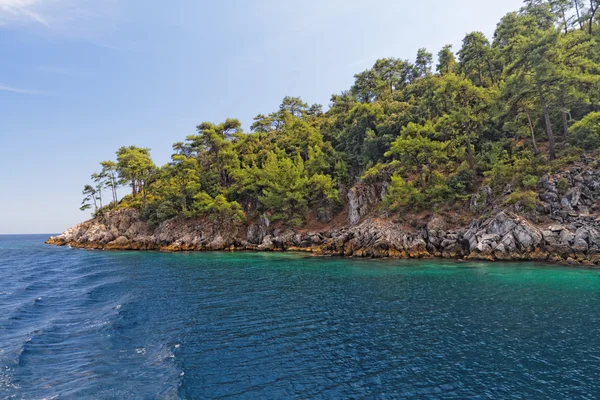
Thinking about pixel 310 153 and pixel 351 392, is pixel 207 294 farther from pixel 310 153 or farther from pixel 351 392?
pixel 310 153

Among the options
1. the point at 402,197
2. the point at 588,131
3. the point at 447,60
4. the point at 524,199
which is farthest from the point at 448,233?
the point at 447,60

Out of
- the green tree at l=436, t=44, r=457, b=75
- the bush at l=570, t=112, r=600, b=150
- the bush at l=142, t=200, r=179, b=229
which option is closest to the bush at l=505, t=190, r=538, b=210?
the bush at l=570, t=112, r=600, b=150

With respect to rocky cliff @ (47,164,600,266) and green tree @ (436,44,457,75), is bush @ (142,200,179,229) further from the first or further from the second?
green tree @ (436,44,457,75)

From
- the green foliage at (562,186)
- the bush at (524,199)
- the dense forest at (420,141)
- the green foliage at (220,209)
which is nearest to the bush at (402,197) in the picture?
the dense forest at (420,141)

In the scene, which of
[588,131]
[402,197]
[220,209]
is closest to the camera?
[588,131]

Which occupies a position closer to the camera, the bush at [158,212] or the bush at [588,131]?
the bush at [588,131]

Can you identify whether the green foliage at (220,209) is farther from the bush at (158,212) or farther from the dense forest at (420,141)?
the bush at (158,212)

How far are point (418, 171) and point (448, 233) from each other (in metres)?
12.9

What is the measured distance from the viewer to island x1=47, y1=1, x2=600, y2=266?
3662cm

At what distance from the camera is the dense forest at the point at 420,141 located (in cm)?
3938

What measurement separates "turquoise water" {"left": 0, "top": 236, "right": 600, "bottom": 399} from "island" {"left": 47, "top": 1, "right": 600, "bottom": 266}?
32.9 ft

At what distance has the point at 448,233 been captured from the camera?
41.4m

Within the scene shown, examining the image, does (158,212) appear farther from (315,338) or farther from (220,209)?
(315,338)

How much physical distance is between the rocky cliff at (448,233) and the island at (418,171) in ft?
0.55
